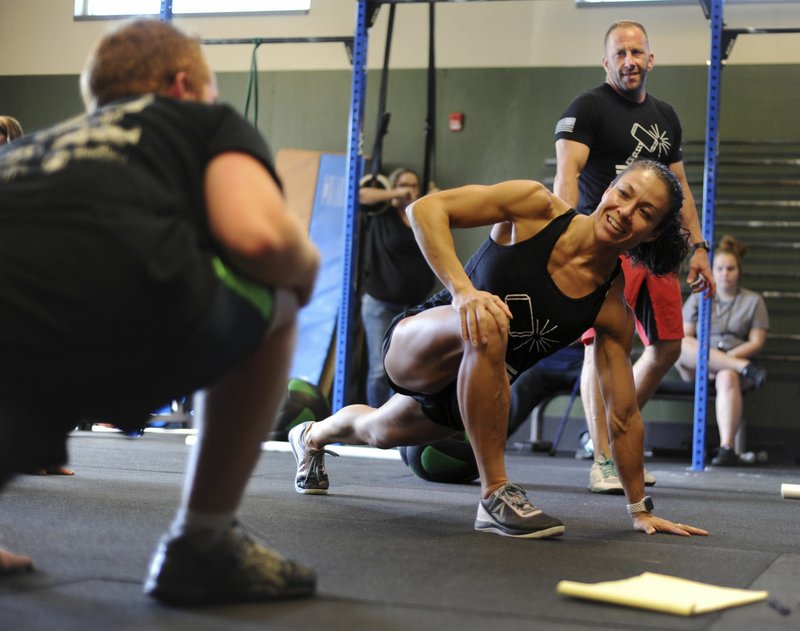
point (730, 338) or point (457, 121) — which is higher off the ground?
point (457, 121)

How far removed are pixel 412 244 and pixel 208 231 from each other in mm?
4762

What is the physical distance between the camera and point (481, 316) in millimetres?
2148

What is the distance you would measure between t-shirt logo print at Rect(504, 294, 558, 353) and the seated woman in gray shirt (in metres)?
3.25

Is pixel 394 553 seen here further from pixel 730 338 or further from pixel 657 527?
pixel 730 338

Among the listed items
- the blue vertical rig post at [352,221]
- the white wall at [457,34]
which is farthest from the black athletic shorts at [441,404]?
the white wall at [457,34]

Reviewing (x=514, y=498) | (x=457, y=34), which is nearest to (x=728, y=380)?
(x=457, y=34)

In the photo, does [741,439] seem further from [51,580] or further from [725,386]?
[51,580]

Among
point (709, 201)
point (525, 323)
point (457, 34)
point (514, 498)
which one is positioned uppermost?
point (457, 34)

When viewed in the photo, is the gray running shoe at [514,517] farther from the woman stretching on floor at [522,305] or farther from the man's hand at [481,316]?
the man's hand at [481,316]

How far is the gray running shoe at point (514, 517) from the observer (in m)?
2.14

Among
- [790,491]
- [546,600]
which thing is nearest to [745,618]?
[546,600]

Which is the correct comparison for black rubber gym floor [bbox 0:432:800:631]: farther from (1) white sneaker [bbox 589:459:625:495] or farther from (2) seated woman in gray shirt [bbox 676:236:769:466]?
(2) seated woman in gray shirt [bbox 676:236:769:466]

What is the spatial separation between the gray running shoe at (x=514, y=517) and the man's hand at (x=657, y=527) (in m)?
0.23

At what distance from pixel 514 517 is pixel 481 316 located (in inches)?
16.8
